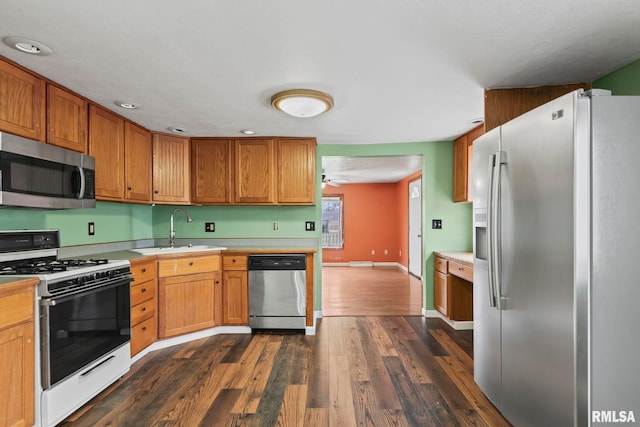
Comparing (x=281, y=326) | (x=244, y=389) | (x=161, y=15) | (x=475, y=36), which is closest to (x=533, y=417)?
(x=244, y=389)

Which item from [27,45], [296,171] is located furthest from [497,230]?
[27,45]

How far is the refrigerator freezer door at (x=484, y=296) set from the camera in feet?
7.05

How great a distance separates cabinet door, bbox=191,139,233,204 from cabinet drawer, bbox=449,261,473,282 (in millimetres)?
2610

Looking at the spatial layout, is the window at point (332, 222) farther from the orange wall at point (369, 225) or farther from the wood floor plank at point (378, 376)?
the wood floor plank at point (378, 376)

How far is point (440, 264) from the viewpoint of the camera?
4.06 meters

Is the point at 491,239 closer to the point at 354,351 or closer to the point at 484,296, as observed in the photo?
the point at 484,296

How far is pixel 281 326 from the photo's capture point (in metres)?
3.67

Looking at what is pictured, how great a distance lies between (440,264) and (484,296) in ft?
5.91

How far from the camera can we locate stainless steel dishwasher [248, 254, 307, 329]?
12.0 feet

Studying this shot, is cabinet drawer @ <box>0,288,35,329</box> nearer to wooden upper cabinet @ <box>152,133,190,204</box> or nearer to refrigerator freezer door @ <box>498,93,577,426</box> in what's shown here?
wooden upper cabinet @ <box>152,133,190,204</box>

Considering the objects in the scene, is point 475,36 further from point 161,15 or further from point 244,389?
point 244,389

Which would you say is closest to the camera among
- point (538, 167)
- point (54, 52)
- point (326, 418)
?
point (538, 167)

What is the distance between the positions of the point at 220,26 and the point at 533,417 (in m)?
2.58

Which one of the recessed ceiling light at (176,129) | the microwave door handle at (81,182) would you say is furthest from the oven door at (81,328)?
the recessed ceiling light at (176,129)
